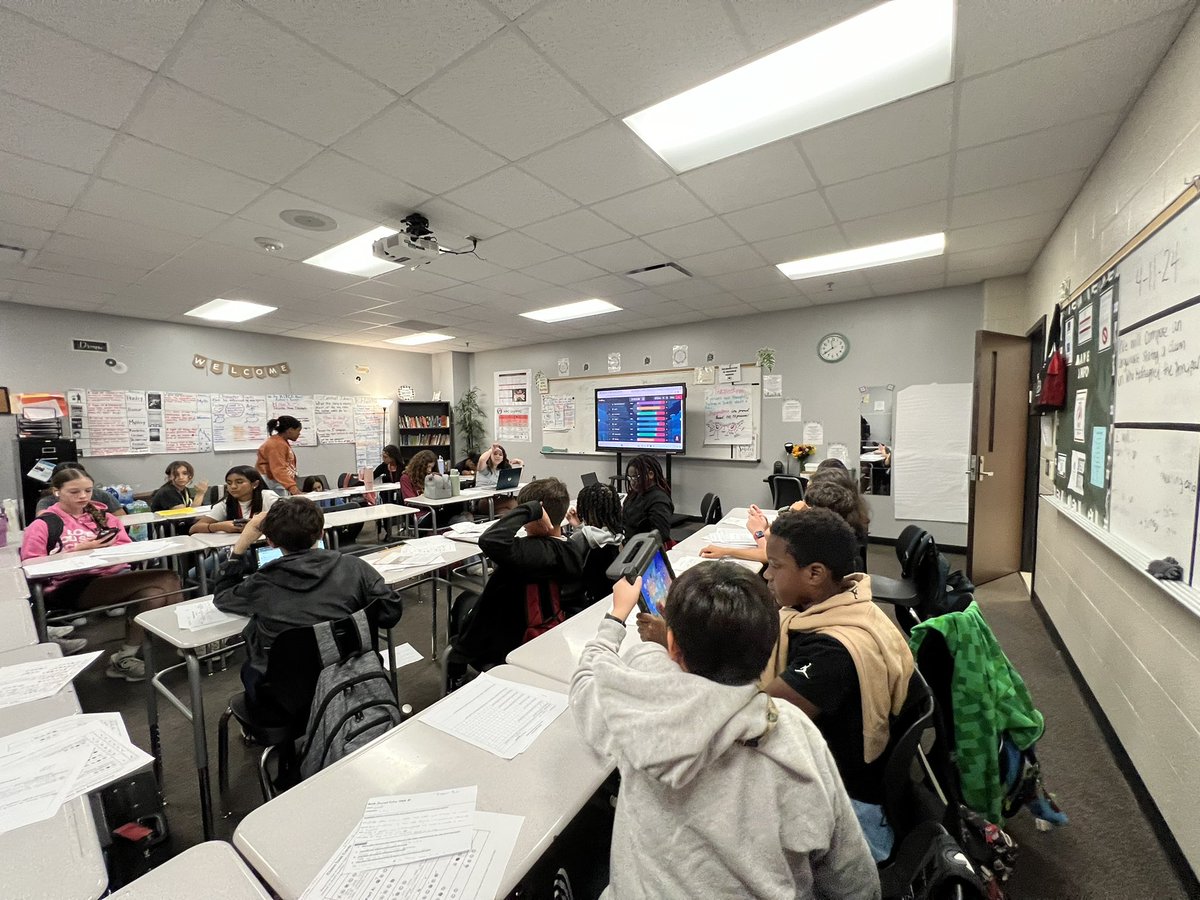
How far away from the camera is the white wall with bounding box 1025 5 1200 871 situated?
154cm

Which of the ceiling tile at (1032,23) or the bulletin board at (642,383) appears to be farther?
the bulletin board at (642,383)

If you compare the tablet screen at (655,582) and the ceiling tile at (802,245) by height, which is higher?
the ceiling tile at (802,245)

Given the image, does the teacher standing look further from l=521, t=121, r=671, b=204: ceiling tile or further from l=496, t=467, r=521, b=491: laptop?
l=521, t=121, r=671, b=204: ceiling tile

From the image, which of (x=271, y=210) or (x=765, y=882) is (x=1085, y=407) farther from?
(x=271, y=210)

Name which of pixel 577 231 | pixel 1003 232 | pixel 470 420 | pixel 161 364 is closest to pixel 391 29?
pixel 577 231

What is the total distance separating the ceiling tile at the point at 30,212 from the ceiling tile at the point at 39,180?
0.08m

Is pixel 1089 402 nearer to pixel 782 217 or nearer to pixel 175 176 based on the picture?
pixel 782 217

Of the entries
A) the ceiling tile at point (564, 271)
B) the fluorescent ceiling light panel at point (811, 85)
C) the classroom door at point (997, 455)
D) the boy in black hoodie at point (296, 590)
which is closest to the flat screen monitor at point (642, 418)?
the ceiling tile at point (564, 271)

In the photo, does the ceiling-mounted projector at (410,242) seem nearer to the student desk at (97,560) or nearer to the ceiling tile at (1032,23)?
the student desk at (97,560)

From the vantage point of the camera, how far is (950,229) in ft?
10.5

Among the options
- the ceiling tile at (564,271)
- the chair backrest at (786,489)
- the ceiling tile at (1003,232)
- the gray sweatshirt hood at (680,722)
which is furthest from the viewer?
the chair backrest at (786,489)

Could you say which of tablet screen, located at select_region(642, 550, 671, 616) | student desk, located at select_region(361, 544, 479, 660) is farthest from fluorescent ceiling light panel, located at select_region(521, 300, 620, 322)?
tablet screen, located at select_region(642, 550, 671, 616)

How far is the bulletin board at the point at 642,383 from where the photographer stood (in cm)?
582

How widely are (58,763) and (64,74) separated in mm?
2203
